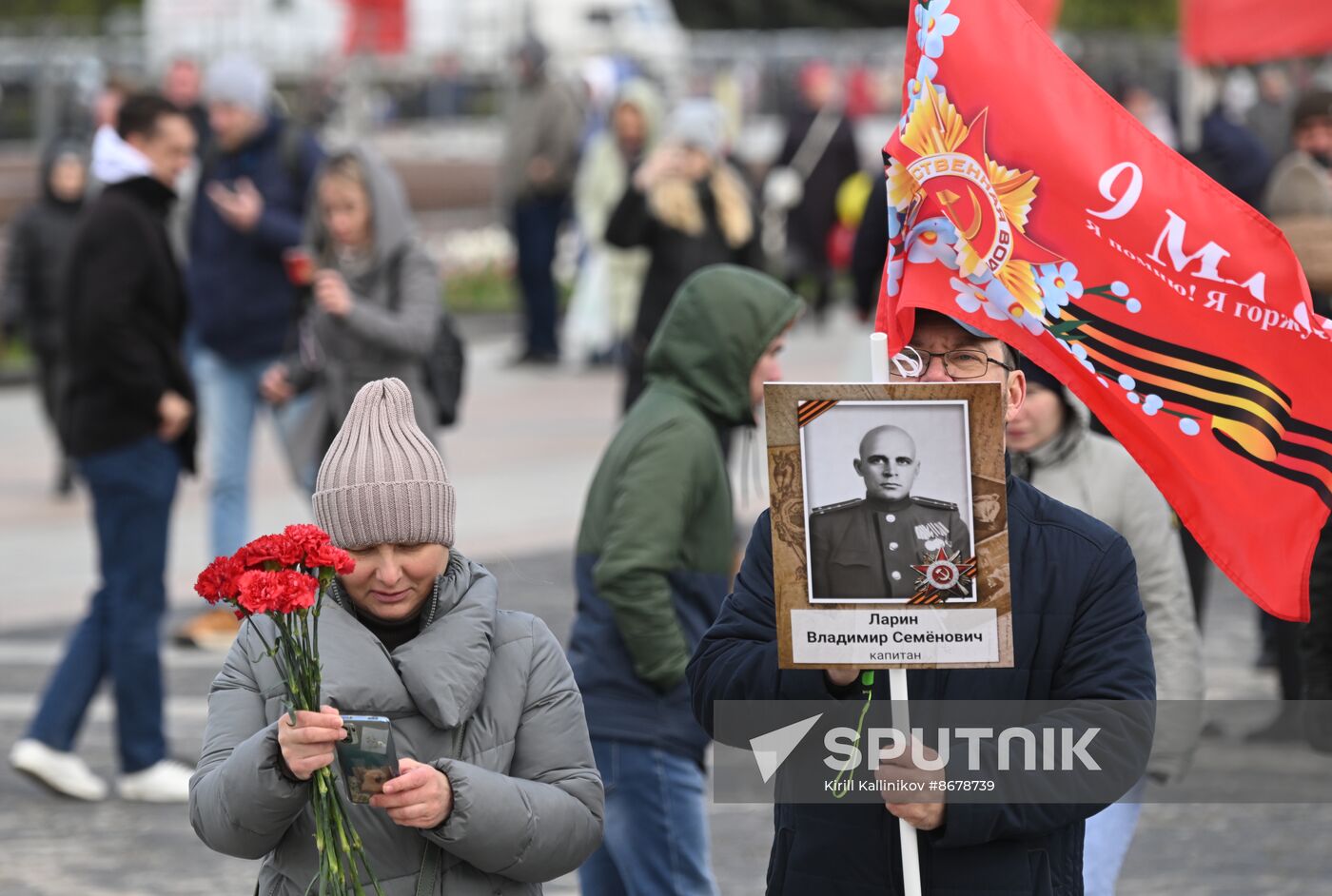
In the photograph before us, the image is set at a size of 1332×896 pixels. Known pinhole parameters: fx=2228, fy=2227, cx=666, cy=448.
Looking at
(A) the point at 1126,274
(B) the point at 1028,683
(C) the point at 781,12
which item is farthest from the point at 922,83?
(C) the point at 781,12

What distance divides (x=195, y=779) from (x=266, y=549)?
1.63 ft

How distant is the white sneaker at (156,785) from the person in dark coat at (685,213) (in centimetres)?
342

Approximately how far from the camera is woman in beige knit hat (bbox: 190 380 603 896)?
3416 mm

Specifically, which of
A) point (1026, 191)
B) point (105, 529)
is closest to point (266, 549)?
point (1026, 191)

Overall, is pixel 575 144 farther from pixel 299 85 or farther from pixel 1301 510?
pixel 1301 510

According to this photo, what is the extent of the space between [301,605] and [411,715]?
41 centimetres

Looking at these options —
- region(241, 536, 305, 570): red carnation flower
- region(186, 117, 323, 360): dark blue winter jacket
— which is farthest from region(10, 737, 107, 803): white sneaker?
region(241, 536, 305, 570): red carnation flower

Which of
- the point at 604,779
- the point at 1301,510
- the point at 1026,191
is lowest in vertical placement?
the point at 604,779

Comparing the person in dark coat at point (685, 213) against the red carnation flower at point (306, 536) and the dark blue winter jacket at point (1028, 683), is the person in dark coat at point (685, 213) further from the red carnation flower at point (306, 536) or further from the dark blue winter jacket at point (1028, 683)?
the red carnation flower at point (306, 536)

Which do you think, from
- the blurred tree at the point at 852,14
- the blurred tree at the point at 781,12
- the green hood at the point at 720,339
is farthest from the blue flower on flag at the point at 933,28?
the blurred tree at the point at 781,12

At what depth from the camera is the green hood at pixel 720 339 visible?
5.05m

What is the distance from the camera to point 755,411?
17.1 ft

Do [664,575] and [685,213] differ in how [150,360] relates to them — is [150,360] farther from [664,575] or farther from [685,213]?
[685,213]

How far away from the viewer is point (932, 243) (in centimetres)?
375
